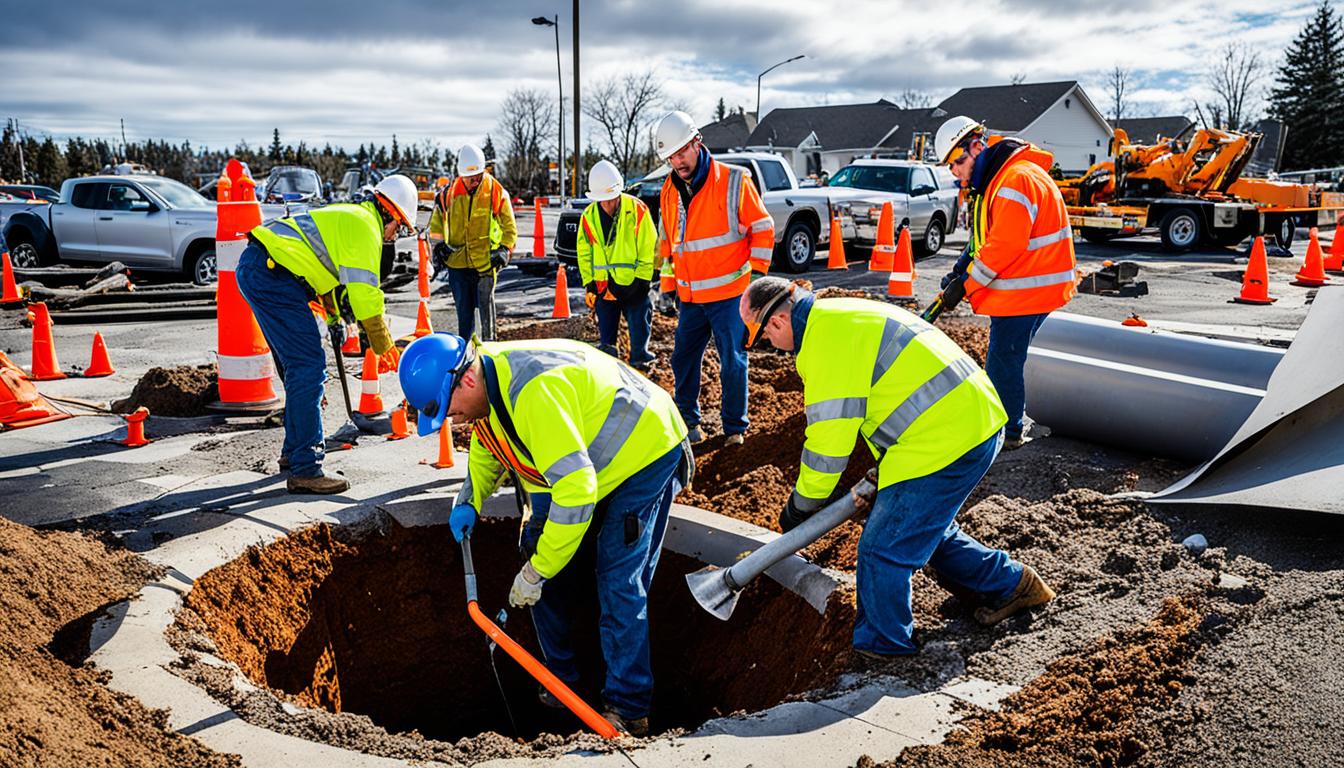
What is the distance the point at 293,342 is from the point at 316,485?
2.61 ft

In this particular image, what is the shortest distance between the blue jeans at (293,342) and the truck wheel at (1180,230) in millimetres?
18259

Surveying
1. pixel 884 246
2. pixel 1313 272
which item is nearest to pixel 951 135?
pixel 884 246

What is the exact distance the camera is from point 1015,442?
5867 mm

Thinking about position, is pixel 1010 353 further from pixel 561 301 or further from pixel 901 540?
pixel 561 301

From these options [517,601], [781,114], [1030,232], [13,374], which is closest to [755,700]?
[517,601]

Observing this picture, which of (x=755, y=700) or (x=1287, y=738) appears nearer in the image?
(x=1287, y=738)

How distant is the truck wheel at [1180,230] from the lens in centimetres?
1877

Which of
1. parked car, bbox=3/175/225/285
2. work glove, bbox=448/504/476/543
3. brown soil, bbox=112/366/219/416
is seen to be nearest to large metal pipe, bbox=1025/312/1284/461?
work glove, bbox=448/504/476/543

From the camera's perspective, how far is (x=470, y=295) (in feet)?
28.0

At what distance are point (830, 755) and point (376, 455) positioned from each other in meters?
4.00

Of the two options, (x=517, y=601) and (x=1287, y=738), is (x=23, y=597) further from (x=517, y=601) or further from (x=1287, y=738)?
(x=1287, y=738)

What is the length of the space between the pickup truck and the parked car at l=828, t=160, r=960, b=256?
0.99 m

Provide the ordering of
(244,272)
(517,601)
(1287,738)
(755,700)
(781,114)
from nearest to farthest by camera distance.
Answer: (1287,738) → (517,601) → (755,700) → (244,272) → (781,114)

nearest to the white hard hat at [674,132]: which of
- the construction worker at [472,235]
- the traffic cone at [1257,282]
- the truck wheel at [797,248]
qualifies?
the construction worker at [472,235]
